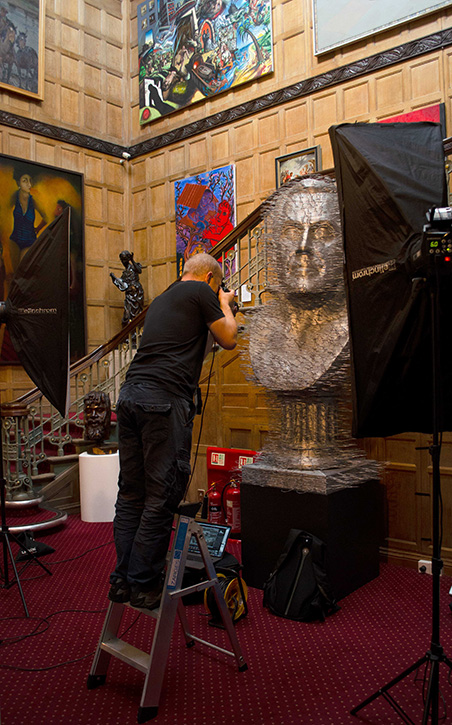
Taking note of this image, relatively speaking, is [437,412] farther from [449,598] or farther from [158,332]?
[449,598]

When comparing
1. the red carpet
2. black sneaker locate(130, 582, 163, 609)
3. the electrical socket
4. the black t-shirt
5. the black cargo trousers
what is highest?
the black t-shirt

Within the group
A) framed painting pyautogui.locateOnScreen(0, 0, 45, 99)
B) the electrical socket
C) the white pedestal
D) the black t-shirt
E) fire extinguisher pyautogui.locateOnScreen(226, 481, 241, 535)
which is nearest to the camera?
the black t-shirt

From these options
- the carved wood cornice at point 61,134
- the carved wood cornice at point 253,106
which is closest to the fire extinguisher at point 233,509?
the carved wood cornice at point 253,106

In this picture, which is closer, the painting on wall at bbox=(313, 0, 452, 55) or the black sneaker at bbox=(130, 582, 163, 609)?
the black sneaker at bbox=(130, 582, 163, 609)

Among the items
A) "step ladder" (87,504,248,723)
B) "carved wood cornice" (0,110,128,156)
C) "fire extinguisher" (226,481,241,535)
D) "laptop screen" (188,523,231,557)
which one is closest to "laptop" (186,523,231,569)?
"laptop screen" (188,523,231,557)

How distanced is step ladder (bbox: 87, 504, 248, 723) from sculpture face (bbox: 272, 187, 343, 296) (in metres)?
1.63

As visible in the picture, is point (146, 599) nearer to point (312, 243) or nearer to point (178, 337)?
point (178, 337)

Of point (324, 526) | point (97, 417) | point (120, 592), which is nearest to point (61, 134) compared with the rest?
point (97, 417)

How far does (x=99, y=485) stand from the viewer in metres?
5.37

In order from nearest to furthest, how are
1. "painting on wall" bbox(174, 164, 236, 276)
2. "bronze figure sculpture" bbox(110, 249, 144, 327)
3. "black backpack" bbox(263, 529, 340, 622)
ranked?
"black backpack" bbox(263, 529, 340, 622) → "painting on wall" bbox(174, 164, 236, 276) → "bronze figure sculpture" bbox(110, 249, 144, 327)

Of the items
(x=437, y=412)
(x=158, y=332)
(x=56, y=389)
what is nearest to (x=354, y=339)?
(x=437, y=412)

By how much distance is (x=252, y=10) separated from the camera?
27.5ft

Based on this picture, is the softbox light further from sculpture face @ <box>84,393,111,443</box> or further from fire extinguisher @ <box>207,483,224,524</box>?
sculpture face @ <box>84,393,111,443</box>

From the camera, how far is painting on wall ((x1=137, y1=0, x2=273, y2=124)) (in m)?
8.39
